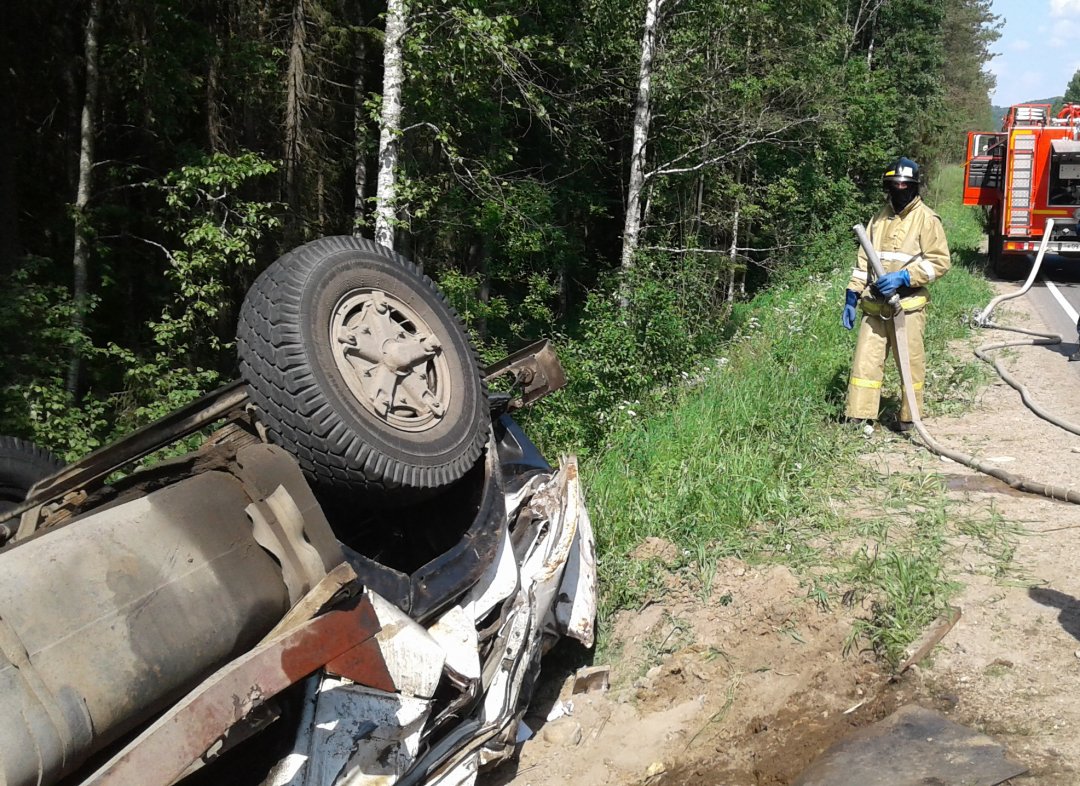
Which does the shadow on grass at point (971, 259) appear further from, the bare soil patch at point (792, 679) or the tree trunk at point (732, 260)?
the bare soil patch at point (792, 679)

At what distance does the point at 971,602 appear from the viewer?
3.92m

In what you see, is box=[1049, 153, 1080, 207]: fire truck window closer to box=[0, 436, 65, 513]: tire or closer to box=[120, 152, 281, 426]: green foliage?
box=[120, 152, 281, 426]: green foliage

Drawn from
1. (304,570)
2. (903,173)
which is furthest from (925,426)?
(304,570)

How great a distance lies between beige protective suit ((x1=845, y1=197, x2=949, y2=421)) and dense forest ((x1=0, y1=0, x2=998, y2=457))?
6.62 feet

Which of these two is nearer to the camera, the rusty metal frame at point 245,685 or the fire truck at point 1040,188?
the rusty metal frame at point 245,685

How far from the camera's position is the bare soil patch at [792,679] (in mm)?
Answer: 3277

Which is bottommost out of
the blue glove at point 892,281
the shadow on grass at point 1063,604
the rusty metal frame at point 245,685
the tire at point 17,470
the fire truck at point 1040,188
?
the shadow on grass at point 1063,604

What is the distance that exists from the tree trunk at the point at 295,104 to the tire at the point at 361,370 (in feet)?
39.8

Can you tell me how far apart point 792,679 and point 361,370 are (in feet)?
7.07

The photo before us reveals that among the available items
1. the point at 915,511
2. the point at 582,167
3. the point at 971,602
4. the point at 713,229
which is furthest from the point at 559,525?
the point at 713,229

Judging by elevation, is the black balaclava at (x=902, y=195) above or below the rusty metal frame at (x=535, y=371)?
above

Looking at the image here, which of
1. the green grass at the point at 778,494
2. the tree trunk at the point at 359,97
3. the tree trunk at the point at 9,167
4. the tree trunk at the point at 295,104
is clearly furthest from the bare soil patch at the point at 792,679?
the tree trunk at the point at 359,97

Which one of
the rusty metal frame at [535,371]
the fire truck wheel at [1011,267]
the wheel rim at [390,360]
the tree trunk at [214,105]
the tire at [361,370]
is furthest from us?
the fire truck wheel at [1011,267]

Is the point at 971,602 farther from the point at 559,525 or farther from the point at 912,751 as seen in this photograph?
the point at 559,525
